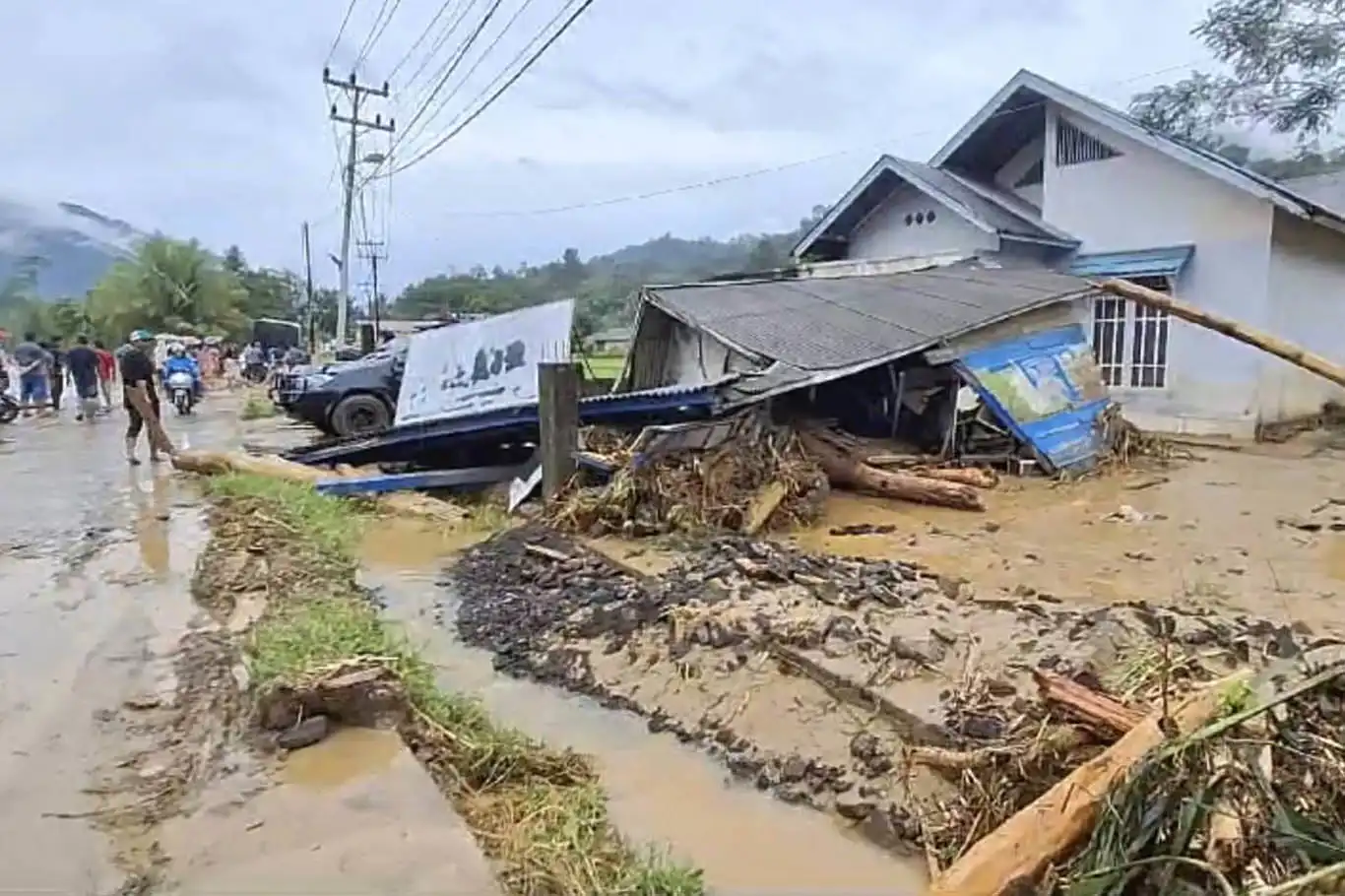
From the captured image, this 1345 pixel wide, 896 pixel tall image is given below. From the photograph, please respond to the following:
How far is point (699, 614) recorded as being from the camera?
223 inches

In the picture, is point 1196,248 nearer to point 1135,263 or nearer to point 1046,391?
point 1135,263

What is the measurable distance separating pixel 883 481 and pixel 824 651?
15.1 ft

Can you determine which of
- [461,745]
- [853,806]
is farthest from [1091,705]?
[461,745]

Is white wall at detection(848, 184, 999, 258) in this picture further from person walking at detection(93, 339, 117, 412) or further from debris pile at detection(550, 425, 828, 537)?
person walking at detection(93, 339, 117, 412)

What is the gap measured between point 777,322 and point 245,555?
5486mm

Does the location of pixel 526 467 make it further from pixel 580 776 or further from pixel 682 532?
pixel 580 776

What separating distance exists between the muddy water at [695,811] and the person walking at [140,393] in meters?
8.28

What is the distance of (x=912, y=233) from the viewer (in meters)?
16.6

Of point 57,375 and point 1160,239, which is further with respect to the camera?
point 57,375

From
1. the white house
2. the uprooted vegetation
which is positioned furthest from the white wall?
the uprooted vegetation

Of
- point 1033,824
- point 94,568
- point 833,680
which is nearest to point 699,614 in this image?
point 833,680

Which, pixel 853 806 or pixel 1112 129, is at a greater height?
pixel 1112 129

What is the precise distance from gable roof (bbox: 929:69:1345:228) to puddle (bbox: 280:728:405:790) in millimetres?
12487

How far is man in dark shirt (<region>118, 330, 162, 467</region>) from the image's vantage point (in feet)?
39.6
